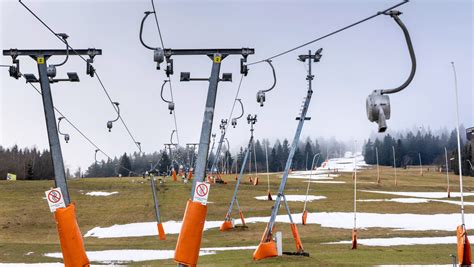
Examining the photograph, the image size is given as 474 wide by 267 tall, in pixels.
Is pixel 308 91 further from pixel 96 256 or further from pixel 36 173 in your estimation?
pixel 36 173

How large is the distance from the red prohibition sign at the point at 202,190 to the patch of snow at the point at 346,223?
33.2 m

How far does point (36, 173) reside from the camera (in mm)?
175625

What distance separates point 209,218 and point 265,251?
95.4ft

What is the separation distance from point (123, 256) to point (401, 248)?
1494cm

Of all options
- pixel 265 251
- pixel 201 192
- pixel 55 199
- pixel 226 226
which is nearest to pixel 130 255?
pixel 265 251

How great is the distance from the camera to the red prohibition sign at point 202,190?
49.6 ft

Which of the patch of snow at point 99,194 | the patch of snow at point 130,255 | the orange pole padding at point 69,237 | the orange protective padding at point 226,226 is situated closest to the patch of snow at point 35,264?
the patch of snow at point 130,255

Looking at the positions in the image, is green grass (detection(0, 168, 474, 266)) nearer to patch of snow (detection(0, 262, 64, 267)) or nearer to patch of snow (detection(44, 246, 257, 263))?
patch of snow (detection(0, 262, 64, 267))

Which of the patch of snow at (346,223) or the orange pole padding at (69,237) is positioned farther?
the patch of snow at (346,223)

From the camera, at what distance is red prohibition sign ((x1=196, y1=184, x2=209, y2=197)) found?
49.6 feet

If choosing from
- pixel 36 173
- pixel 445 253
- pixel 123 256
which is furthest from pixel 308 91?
pixel 36 173

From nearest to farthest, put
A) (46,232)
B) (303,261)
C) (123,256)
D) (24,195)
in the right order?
(303,261) < (123,256) < (46,232) < (24,195)

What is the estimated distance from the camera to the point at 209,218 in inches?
2152

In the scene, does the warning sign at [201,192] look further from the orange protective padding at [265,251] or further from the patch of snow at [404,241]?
the patch of snow at [404,241]
